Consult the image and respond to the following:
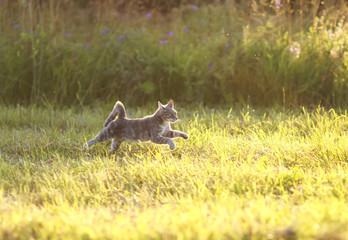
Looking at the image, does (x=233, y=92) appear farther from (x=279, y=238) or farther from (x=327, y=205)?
(x=279, y=238)

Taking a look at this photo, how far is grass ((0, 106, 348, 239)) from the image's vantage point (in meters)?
2.38

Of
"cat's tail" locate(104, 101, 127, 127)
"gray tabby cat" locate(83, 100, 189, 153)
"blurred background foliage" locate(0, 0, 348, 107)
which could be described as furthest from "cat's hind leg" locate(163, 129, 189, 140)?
"blurred background foliage" locate(0, 0, 348, 107)

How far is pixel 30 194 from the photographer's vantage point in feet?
10.3

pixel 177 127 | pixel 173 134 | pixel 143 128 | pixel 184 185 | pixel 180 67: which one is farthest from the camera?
pixel 180 67

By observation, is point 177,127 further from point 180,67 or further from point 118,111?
point 180,67

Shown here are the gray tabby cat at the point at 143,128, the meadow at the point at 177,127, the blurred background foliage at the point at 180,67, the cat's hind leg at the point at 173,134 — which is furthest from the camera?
the blurred background foliage at the point at 180,67

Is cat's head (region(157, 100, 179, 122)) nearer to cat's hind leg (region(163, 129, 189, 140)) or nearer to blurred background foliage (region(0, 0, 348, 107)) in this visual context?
cat's hind leg (region(163, 129, 189, 140))

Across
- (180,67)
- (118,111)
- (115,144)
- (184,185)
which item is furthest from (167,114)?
(180,67)

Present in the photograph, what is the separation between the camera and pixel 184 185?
125 inches

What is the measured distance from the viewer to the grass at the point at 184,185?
238 centimetres

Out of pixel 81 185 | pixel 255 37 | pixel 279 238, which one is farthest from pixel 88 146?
pixel 255 37

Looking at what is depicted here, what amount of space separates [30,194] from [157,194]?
873 millimetres

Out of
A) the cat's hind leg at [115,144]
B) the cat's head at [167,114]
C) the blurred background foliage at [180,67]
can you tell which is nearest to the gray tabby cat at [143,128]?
the cat's head at [167,114]

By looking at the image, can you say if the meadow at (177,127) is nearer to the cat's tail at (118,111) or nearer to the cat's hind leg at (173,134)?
the cat's hind leg at (173,134)
